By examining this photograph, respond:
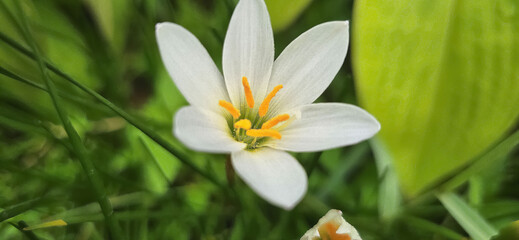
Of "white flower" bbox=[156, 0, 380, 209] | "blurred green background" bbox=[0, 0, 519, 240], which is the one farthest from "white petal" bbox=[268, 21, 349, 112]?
"blurred green background" bbox=[0, 0, 519, 240]

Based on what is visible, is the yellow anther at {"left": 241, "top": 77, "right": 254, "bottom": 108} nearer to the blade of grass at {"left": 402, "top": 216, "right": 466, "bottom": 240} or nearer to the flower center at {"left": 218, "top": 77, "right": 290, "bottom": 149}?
the flower center at {"left": 218, "top": 77, "right": 290, "bottom": 149}

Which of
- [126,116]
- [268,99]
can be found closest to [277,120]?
[268,99]

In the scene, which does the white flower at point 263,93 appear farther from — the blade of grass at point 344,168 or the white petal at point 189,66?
the blade of grass at point 344,168

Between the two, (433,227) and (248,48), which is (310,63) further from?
(433,227)

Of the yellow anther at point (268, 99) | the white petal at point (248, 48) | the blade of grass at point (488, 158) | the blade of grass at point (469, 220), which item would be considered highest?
the white petal at point (248, 48)

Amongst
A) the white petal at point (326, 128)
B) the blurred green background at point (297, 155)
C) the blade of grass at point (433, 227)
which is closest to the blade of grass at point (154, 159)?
the blurred green background at point (297, 155)
